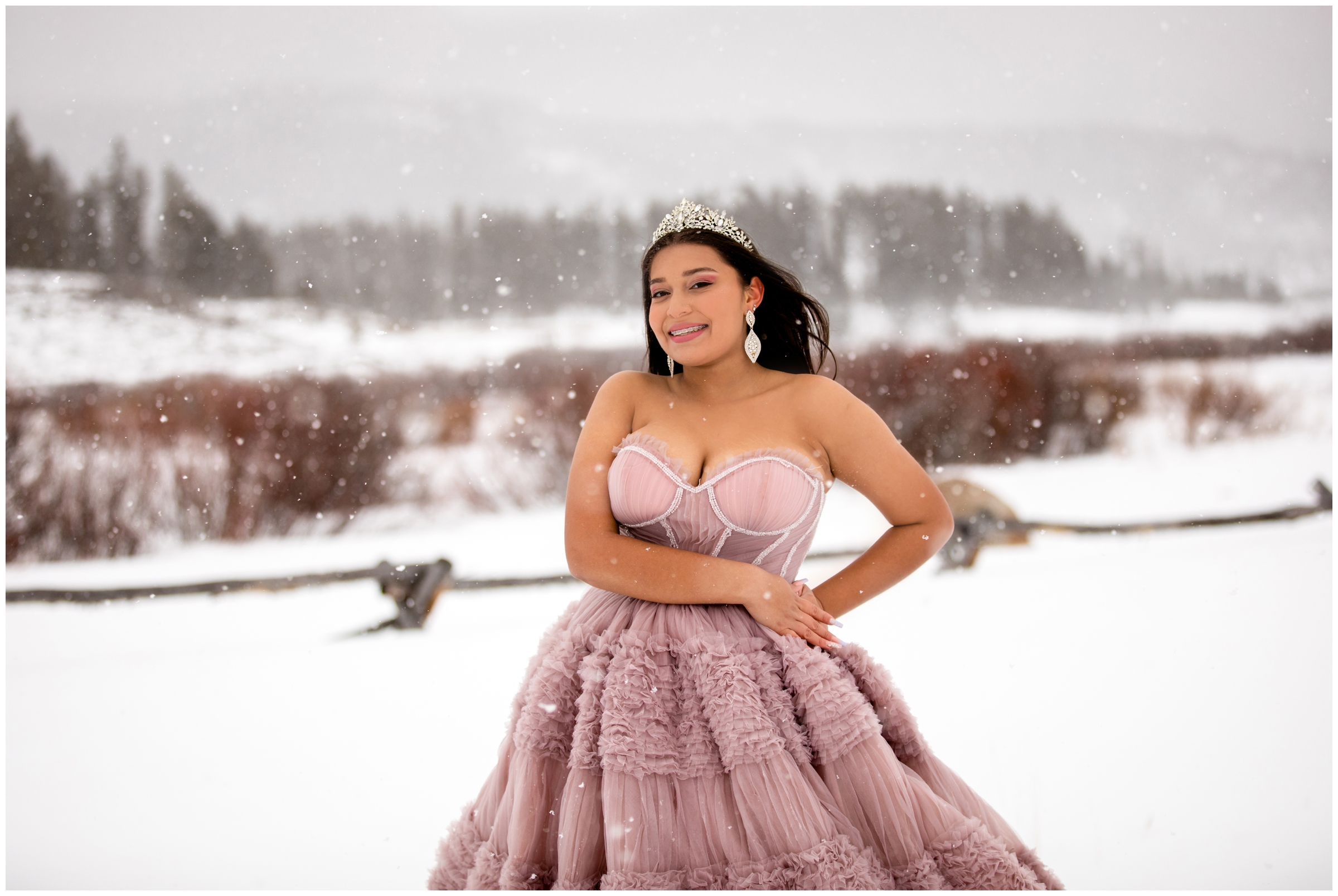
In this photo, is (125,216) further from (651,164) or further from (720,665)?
(720,665)

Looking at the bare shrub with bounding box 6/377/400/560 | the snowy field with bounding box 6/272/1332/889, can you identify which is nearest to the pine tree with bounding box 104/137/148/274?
the snowy field with bounding box 6/272/1332/889

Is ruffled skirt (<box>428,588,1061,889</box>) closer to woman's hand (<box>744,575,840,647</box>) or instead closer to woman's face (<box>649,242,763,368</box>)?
woman's hand (<box>744,575,840,647</box>)

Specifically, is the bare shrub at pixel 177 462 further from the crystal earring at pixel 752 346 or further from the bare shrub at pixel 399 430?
the crystal earring at pixel 752 346

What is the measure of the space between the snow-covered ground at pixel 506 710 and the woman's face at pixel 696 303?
1.90 meters

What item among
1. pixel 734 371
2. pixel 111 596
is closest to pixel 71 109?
pixel 111 596

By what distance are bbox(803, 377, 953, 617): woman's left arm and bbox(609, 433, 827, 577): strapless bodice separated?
0.10m

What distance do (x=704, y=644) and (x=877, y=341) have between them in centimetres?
428

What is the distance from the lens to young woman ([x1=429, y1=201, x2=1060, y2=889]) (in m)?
1.23

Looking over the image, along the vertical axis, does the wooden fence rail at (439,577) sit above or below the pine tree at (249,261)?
below

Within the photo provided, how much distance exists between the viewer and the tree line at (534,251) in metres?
5.00

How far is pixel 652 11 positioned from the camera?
4.11 m

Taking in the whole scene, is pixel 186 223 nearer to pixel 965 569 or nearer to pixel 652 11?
pixel 652 11

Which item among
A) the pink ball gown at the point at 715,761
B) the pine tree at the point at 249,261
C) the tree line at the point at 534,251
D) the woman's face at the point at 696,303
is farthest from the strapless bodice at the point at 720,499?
the pine tree at the point at 249,261

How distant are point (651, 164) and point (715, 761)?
201 inches
